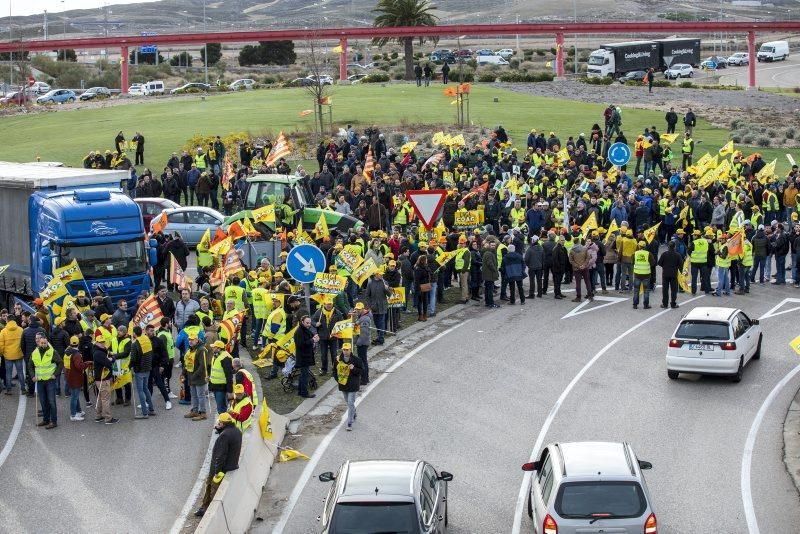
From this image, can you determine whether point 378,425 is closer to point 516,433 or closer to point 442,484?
point 516,433

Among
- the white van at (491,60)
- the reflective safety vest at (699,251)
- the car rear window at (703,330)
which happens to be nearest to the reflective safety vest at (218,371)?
the car rear window at (703,330)

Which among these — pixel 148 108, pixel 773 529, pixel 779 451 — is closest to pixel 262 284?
pixel 779 451

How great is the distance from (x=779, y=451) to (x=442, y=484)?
7079mm

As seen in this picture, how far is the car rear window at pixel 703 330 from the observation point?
25.0m

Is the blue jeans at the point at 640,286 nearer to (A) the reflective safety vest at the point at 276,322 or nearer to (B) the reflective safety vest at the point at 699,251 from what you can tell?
(B) the reflective safety vest at the point at 699,251

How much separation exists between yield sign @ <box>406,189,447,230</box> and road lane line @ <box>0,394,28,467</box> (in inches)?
388

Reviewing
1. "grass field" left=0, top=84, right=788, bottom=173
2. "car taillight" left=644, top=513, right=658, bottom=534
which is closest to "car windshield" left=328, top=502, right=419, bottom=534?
"car taillight" left=644, top=513, right=658, bottom=534

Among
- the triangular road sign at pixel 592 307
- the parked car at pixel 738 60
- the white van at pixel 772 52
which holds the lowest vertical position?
the triangular road sign at pixel 592 307

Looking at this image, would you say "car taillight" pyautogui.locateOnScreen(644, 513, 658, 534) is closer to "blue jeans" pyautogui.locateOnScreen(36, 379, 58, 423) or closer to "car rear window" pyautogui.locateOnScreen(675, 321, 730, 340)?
"car rear window" pyautogui.locateOnScreen(675, 321, 730, 340)

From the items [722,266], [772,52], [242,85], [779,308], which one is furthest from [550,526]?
[772,52]

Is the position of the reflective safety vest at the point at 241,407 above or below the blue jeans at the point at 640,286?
above

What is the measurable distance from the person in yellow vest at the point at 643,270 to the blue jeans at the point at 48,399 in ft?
49.6

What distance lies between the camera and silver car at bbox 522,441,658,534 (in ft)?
50.0

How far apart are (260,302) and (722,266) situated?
1273 cm
